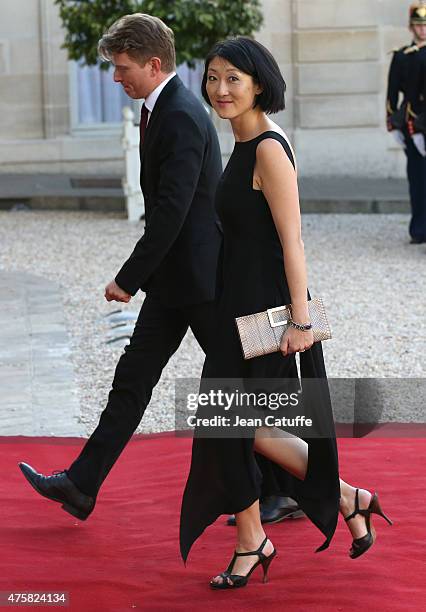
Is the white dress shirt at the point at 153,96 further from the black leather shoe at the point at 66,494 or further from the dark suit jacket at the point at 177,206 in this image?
the black leather shoe at the point at 66,494

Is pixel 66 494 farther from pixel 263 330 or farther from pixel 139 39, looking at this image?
pixel 139 39

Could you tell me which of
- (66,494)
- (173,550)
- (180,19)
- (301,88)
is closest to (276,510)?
(173,550)

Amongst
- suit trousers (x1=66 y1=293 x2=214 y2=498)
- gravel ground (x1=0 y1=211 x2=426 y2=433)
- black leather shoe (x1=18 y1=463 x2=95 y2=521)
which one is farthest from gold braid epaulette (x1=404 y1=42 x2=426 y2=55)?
black leather shoe (x1=18 y1=463 x2=95 y2=521)

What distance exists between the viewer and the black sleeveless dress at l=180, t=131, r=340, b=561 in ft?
14.2

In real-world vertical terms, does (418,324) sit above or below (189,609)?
below

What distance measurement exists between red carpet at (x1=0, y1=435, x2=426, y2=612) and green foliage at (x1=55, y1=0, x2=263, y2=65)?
345 inches

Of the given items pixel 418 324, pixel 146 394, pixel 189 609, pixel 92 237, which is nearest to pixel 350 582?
pixel 189 609

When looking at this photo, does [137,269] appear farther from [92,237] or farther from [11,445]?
[92,237]

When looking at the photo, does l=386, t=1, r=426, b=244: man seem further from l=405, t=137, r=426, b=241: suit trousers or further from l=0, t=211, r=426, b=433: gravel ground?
l=0, t=211, r=426, b=433: gravel ground

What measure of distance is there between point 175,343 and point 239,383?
30.9 inches

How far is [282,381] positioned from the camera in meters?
4.40

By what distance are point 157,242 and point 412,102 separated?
8.10 meters

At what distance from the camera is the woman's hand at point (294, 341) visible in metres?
4.30

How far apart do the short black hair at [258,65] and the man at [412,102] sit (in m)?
8.06
